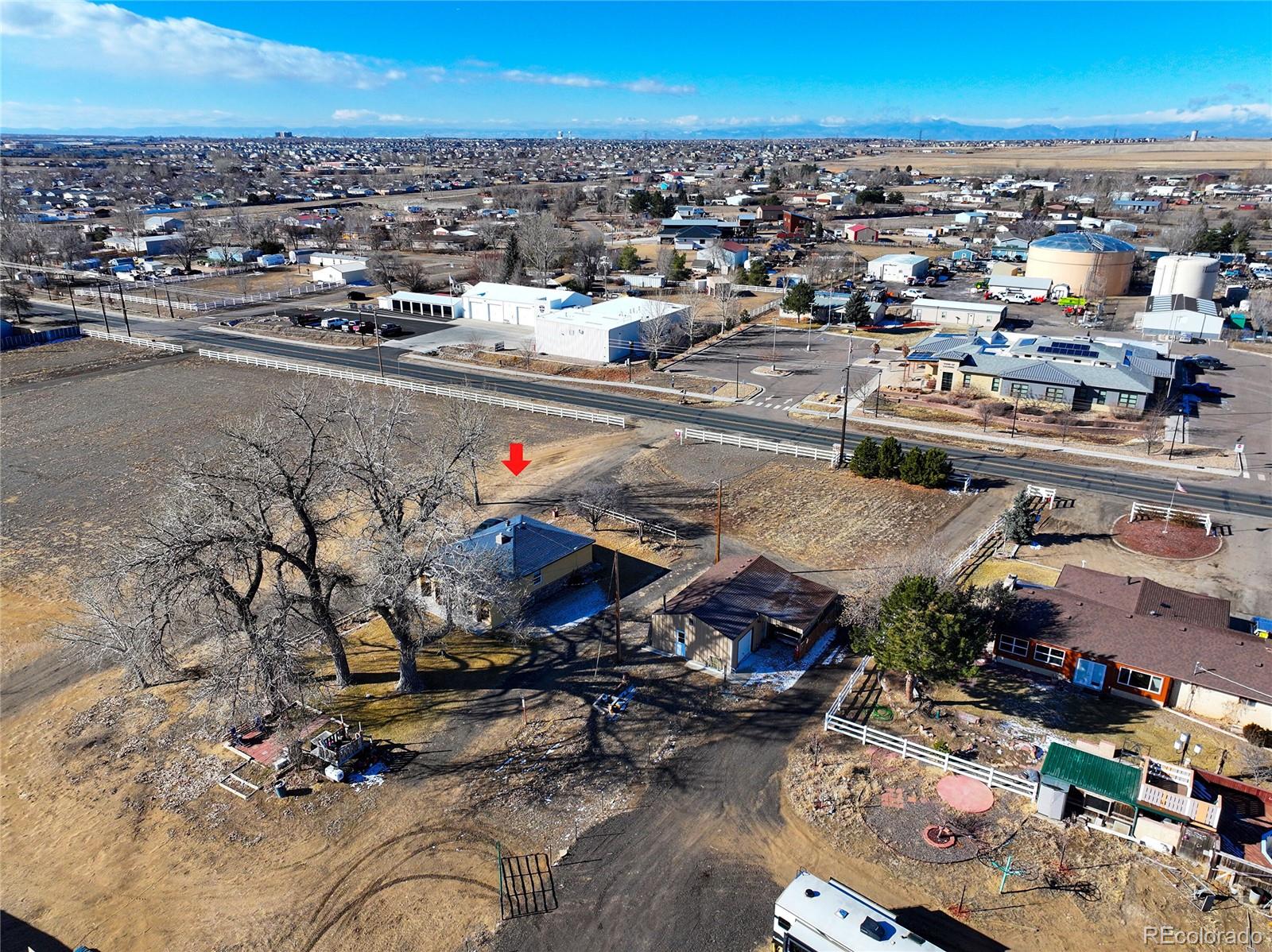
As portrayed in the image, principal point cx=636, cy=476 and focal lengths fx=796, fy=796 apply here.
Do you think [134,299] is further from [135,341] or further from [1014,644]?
[1014,644]

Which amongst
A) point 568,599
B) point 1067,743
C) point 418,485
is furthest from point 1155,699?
point 418,485

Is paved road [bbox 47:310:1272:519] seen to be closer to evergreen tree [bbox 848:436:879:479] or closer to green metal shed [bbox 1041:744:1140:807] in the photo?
evergreen tree [bbox 848:436:879:479]

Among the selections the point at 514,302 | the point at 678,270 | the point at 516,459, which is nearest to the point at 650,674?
the point at 516,459

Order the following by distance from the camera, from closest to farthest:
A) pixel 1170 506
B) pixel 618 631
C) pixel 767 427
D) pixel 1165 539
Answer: pixel 618 631 < pixel 1165 539 < pixel 1170 506 < pixel 767 427

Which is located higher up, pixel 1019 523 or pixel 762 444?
pixel 1019 523

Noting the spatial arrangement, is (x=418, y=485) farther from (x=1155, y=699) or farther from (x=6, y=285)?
(x=6, y=285)

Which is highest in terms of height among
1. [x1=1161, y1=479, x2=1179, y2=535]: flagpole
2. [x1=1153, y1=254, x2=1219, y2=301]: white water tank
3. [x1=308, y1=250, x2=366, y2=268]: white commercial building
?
[x1=1153, y1=254, x2=1219, y2=301]: white water tank

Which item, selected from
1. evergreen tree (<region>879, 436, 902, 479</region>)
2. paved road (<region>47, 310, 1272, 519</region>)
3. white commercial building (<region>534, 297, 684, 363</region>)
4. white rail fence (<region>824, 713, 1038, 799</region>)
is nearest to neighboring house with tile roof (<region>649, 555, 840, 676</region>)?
white rail fence (<region>824, 713, 1038, 799</region>)
